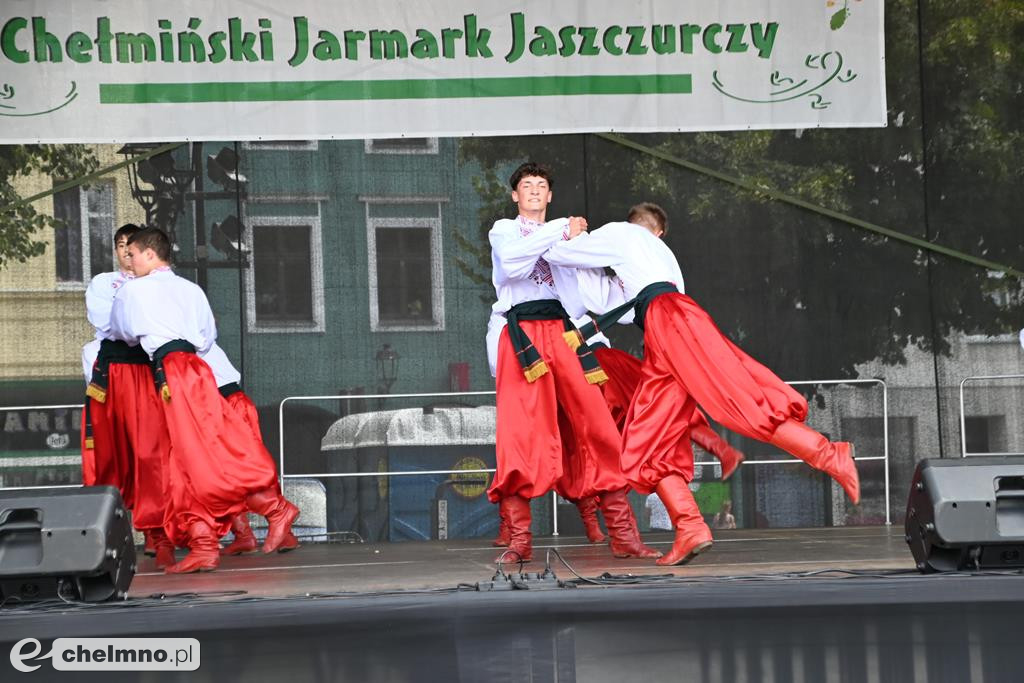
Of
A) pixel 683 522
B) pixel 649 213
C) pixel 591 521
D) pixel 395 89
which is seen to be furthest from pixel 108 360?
pixel 683 522

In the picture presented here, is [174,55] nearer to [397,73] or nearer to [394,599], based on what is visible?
[397,73]

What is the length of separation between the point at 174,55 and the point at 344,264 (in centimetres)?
123

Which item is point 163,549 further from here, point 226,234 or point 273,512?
point 226,234

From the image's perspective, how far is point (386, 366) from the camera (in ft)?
22.2

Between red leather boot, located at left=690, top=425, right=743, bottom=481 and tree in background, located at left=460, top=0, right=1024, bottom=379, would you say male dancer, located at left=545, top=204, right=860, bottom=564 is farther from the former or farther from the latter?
tree in background, located at left=460, top=0, right=1024, bottom=379

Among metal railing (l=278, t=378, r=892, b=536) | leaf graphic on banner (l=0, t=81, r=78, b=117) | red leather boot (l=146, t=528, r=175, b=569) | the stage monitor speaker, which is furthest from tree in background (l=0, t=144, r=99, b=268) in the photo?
the stage monitor speaker

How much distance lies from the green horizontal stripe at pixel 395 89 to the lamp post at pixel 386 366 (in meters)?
1.18

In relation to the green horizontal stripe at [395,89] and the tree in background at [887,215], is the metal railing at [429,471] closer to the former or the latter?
the tree in background at [887,215]

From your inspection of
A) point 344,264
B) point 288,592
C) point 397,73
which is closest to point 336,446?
point 344,264

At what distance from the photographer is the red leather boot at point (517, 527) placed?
4.88 metres

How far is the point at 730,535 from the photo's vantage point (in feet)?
20.7

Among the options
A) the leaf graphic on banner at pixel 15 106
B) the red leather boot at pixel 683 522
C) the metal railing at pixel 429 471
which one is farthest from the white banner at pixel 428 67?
the red leather boot at pixel 683 522

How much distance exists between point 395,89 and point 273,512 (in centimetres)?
215

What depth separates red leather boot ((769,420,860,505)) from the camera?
13.8 feet
